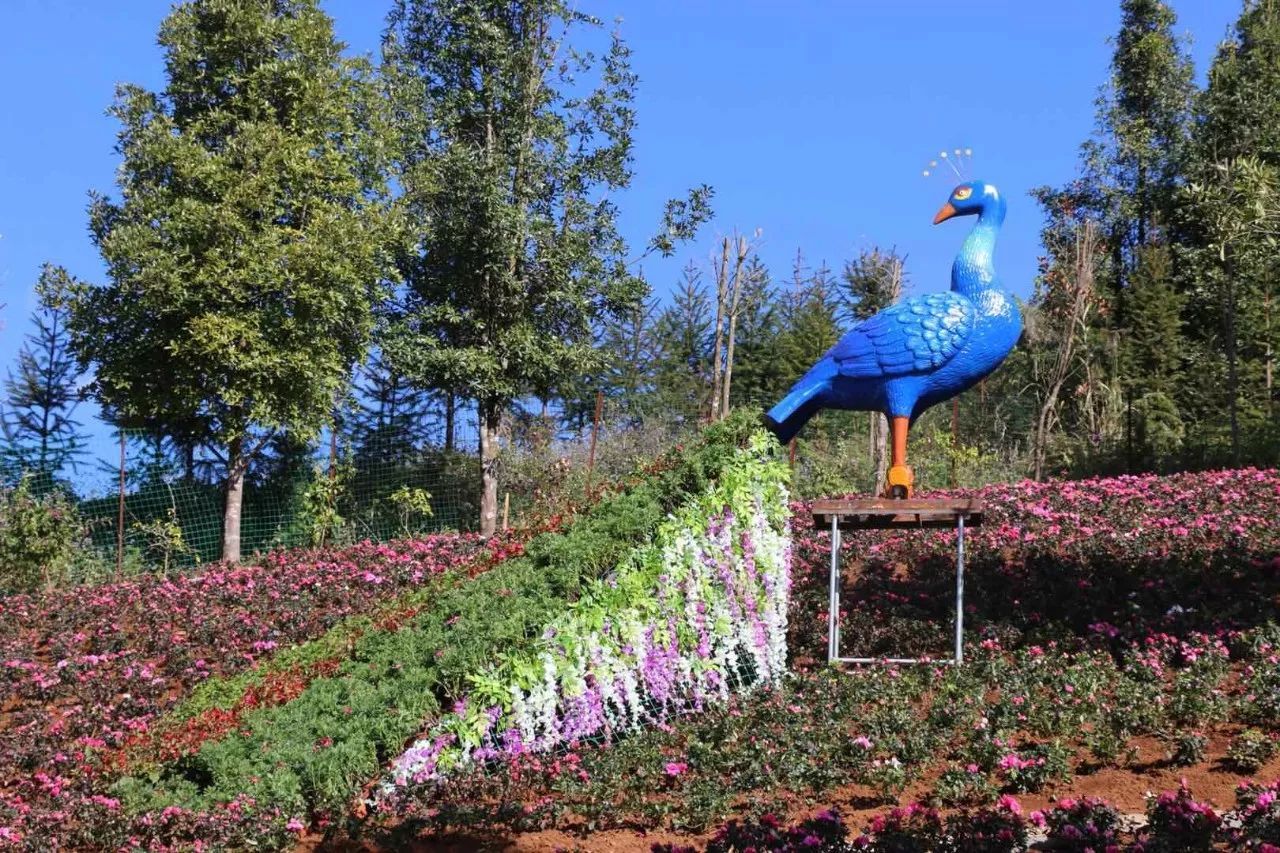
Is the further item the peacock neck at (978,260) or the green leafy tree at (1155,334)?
the green leafy tree at (1155,334)

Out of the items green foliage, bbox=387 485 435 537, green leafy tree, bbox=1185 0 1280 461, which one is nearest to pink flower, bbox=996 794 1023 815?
green foliage, bbox=387 485 435 537

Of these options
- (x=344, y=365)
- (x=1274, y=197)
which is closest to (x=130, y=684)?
(x=344, y=365)

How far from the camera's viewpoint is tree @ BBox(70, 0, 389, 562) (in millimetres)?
14445

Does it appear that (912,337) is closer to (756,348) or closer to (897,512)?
(897,512)

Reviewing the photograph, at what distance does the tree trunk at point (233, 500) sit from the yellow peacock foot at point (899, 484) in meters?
8.76

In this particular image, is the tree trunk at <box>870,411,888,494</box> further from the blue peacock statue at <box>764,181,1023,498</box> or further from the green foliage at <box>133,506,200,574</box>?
the green foliage at <box>133,506,200,574</box>

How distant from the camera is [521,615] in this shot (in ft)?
23.5

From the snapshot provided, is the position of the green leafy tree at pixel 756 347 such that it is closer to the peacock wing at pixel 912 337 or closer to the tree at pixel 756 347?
the tree at pixel 756 347

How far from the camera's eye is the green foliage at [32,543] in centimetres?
1327

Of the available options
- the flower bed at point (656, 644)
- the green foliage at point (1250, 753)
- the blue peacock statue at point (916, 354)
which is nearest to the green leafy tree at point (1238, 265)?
the blue peacock statue at point (916, 354)

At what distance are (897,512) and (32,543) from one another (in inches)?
363

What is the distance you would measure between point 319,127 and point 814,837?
13008 millimetres

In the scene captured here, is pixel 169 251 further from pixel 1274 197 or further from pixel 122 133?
pixel 1274 197

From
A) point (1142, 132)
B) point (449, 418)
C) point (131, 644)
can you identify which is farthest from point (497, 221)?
point (1142, 132)
